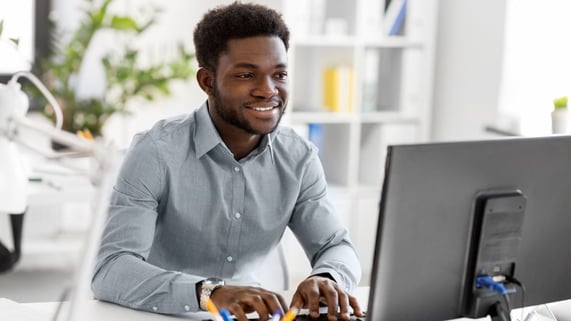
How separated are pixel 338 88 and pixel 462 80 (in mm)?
646

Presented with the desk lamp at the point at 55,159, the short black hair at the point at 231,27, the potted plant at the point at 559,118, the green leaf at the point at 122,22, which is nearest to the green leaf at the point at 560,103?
the potted plant at the point at 559,118

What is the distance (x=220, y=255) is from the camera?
2111 mm

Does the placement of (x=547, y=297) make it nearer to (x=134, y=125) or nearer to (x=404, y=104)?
(x=404, y=104)

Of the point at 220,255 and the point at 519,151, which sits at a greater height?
the point at 519,151

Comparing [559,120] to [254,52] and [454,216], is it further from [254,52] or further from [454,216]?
[454,216]

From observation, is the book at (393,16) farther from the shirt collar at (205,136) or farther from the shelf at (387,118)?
the shirt collar at (205,136)

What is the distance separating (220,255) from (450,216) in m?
0.83

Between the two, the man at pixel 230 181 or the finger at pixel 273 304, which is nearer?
the finger at pixel 273 304

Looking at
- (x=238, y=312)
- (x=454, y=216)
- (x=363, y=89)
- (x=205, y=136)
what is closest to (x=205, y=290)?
(x=238, y=312)

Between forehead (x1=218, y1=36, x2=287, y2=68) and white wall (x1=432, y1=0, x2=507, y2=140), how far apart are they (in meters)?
2.29

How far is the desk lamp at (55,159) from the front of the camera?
3.65 ft

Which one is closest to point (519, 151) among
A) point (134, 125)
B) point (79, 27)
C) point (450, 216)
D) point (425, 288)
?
point (450, 216)

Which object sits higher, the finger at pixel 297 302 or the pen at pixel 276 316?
the pen at pixel 276 316

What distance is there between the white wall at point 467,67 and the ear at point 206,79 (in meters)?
2.32
